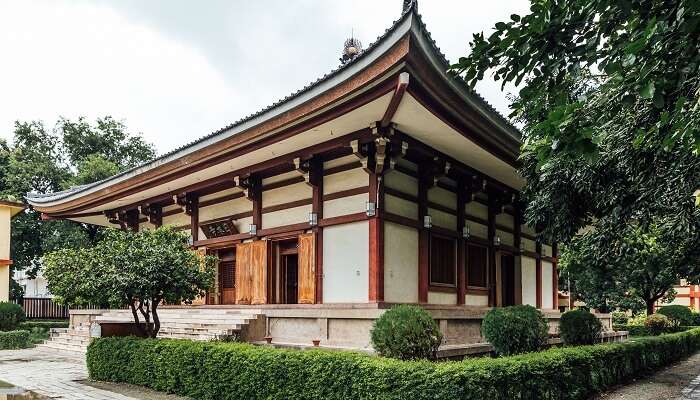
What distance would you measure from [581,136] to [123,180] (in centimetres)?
1399

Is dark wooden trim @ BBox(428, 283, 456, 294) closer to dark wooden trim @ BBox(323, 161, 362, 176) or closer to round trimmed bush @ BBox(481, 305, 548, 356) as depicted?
round trimmed bush @ BBox(481, 305, 548, 356)

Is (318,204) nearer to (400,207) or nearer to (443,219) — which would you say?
(400,207)

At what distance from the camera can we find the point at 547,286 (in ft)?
60.4

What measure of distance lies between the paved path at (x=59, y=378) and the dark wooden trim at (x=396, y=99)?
5596 mm

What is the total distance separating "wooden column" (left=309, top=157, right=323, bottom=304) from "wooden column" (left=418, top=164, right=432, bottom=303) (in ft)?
6.63

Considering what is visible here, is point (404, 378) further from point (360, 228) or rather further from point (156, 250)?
point (156, 250)

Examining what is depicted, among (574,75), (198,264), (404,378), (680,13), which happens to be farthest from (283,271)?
(680,13)

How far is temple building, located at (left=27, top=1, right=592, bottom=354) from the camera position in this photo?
9.31 m

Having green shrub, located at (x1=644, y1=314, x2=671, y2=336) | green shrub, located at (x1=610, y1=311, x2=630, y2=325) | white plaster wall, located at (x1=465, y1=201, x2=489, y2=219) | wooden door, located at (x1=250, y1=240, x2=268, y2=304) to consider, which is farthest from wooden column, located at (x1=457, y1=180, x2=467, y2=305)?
green shrub, located at (x1=610, y1=311, x2=630, y2=325)

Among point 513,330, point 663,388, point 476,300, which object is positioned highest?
point 476,300

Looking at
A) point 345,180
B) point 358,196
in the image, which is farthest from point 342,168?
point 358,196

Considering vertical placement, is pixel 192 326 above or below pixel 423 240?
below

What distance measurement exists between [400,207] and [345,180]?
4.03ft

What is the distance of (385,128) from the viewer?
10.2m
